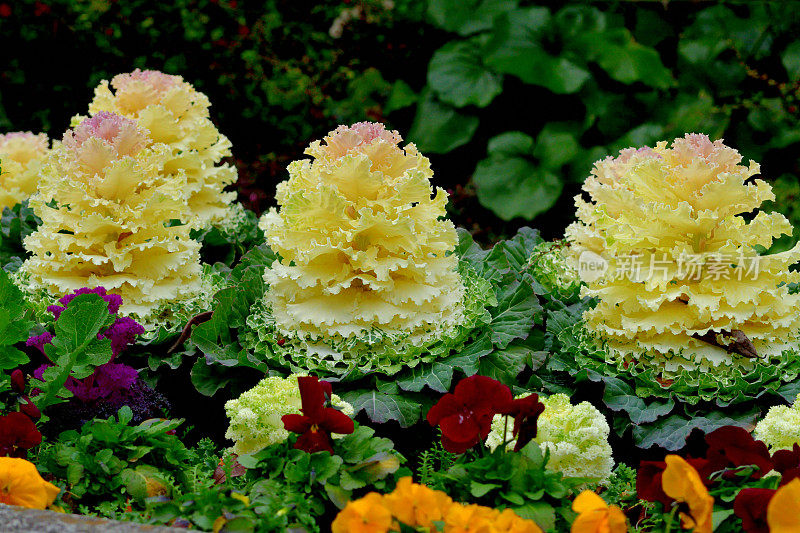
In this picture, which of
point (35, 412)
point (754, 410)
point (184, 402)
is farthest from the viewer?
point (184, 402)

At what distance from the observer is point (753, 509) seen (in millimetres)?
1373

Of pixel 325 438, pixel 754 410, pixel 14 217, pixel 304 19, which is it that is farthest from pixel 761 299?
pixel 304 19

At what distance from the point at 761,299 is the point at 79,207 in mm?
1997

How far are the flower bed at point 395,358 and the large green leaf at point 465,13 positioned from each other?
9.09ft

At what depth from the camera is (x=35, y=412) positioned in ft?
5.73

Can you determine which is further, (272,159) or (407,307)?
(272,159)

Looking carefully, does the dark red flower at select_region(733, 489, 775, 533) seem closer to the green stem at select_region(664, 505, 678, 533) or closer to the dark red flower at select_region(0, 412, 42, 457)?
the green stem at select_region(664, 505, 678, 533)

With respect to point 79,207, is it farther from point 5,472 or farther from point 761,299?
point 761,299

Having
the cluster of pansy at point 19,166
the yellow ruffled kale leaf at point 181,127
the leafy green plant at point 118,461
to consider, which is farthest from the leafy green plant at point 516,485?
the cluster of pansy at point 19,166

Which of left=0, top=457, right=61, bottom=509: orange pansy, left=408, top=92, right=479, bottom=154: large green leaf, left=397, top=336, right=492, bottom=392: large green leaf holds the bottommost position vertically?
left=0, top=457, right=61, bottom=509: orange pansy

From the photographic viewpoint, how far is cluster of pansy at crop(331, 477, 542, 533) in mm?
1316

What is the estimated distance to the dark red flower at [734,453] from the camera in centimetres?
148

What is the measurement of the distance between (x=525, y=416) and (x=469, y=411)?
0.36 ft

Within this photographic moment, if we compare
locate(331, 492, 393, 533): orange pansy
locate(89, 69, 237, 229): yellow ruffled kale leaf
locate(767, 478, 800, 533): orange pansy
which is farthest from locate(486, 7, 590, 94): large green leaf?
locate(331, 492, 393, 533): orange pansy
